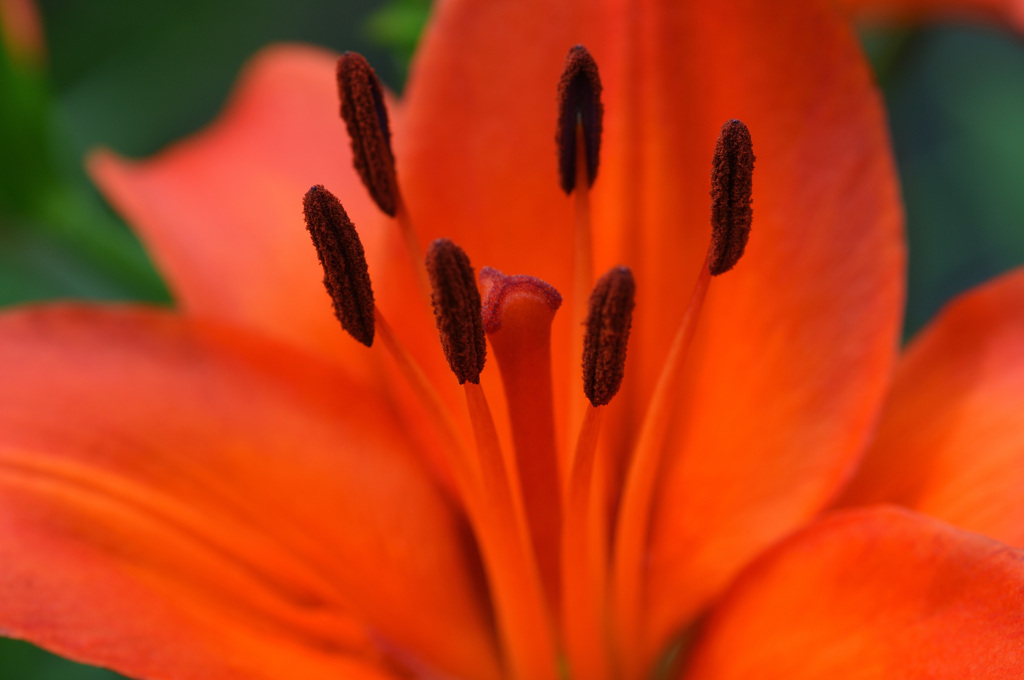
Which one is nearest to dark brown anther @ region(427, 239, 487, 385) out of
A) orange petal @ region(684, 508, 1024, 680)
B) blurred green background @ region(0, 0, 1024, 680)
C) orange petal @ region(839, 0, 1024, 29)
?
orange petal @ region(684, 508, 1024, 680)

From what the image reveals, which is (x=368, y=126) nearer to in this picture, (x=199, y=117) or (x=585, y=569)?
(x=585, y=569)

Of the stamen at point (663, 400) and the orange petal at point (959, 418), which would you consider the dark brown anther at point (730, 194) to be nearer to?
the stamen at point (663, 400)

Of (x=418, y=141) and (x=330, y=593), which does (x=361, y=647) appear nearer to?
(x=330, y=593)

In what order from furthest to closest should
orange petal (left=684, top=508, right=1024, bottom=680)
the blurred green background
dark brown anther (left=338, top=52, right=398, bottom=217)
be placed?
1. the blurred green background
2. dark brown anther (left=338, top=52, right=398, bottom=217)
3. orange petal (left=684, top=508, right=1024, bottom=680)

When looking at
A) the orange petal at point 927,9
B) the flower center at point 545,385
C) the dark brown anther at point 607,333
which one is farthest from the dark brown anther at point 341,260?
the orange petal at point 927,9

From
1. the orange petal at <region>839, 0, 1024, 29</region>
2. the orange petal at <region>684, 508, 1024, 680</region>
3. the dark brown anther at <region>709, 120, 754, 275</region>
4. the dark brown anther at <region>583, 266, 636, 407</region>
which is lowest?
the orange petal at <region>684, 508, 1024, 680</region>

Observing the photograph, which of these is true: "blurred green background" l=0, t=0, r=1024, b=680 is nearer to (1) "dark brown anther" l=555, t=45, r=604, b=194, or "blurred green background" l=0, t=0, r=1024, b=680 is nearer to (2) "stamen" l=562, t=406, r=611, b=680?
A: (1) "dark brown anther" l=555, t=45, r=604, b=194
